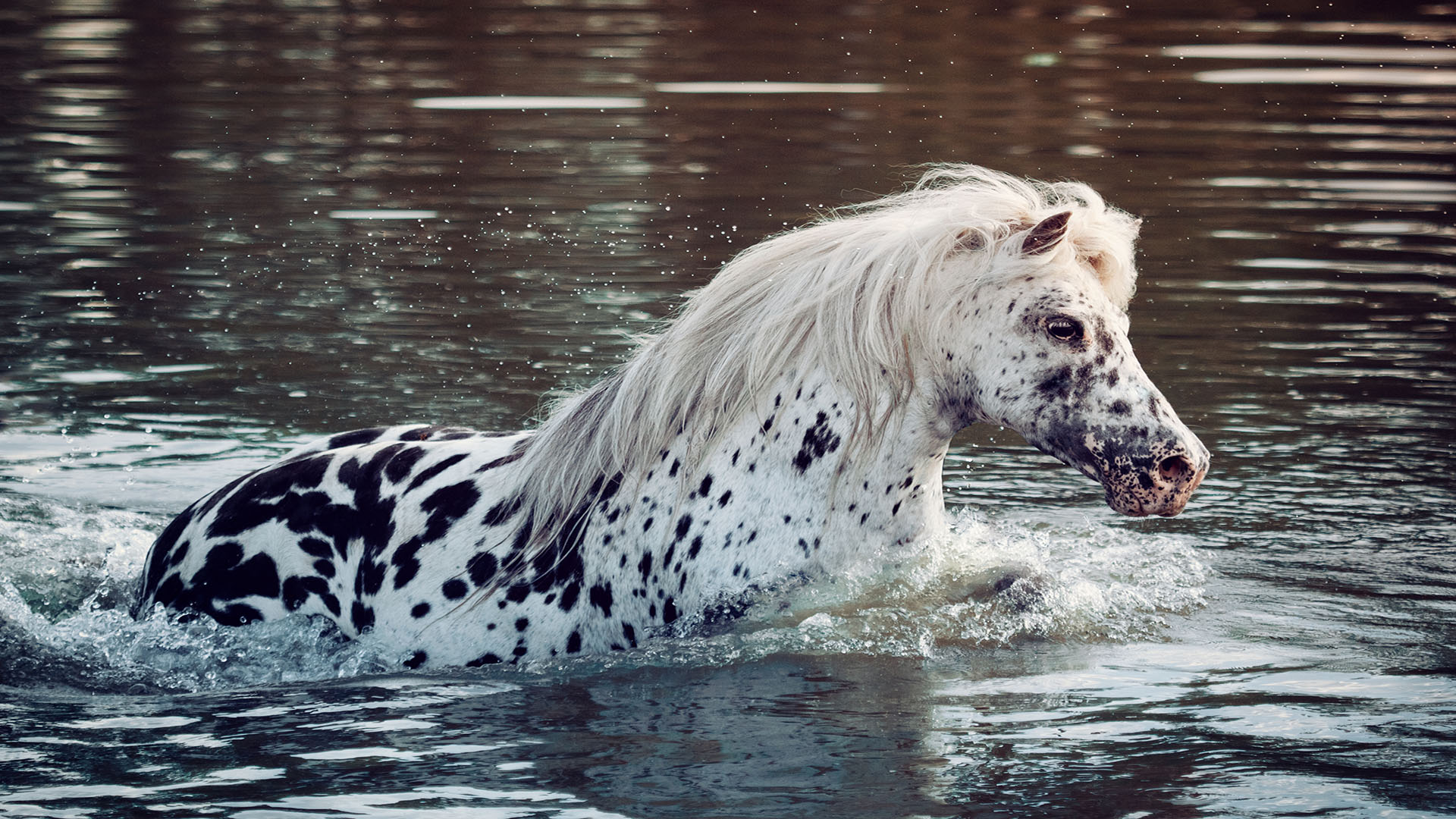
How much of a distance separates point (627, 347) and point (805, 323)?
17.0ft

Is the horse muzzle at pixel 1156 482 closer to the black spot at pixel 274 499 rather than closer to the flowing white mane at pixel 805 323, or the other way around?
the flowing white mane at pixel 805 323

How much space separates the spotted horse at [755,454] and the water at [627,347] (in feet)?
0.45

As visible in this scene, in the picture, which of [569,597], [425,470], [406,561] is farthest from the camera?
[425,470]

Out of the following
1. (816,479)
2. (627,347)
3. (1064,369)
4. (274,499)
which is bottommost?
(627,347)

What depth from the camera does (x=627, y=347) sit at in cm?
962

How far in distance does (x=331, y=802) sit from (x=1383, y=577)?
12.8 feet

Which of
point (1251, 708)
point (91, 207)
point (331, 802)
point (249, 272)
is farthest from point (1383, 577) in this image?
point (91, 207)

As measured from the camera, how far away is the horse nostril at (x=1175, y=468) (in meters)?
4.20

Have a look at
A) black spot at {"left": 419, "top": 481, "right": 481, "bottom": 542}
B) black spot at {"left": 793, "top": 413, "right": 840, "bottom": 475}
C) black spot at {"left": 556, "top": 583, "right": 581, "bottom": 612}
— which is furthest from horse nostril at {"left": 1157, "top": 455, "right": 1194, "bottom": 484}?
black spot at {"left": 419, "top": 481, "right": 481, "bottom": 542}

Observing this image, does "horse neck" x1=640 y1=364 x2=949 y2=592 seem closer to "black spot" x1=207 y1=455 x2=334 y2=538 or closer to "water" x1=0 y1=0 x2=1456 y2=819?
"water" x1=0 y1=0 x2=1456 y2=819

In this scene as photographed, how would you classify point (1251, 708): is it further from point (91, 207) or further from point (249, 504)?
point (91, 207)

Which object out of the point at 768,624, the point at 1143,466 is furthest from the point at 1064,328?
the point at 768,624

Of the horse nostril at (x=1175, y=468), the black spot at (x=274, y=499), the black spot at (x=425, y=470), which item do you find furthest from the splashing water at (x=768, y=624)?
the horse nostril at (x=1175, y=468)

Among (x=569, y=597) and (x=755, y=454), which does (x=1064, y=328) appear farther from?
(x=569, y=597)
